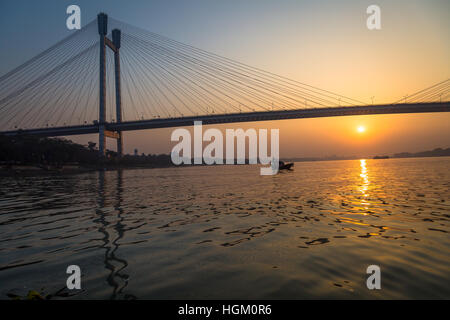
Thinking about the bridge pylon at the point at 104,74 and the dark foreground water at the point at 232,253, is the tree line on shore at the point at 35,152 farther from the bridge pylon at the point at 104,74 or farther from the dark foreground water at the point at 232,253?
the dark foreground water at the point at 232,253

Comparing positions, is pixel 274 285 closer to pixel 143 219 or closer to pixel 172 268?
pixel 172 268

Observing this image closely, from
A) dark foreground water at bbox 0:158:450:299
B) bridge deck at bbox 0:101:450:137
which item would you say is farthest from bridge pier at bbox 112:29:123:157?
dark foreground water at bbox 0:158:450:299

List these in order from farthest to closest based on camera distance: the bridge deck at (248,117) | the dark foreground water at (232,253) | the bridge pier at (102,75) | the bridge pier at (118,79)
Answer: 1. the bridge pier at (118,79)
2. the bridge pier at (102,75)
3. the bridge deck at (248,117)
4. the dark foreground water at (232,253)

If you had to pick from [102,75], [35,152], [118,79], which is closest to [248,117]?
[118,79]

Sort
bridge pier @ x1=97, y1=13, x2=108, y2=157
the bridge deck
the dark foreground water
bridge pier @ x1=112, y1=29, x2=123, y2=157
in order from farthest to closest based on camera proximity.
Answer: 1. bridge pier @ x1=112, y1=29, x2=123, y2=157
2. bridge pier @ x1=97, y1=13, x2=108, y2=157
3. the bridge deck
4. the dark foreground water

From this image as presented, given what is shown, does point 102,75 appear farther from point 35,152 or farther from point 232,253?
point 232,253

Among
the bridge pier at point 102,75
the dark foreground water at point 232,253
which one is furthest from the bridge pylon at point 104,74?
the dark foreground water at point 232,253

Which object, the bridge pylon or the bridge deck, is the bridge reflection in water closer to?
the bridge deck

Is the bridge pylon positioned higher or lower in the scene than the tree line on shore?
higher

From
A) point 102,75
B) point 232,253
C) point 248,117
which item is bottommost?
point 232,253

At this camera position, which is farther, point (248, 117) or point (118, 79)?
point (118, 79)

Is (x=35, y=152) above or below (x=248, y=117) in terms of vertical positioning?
below
